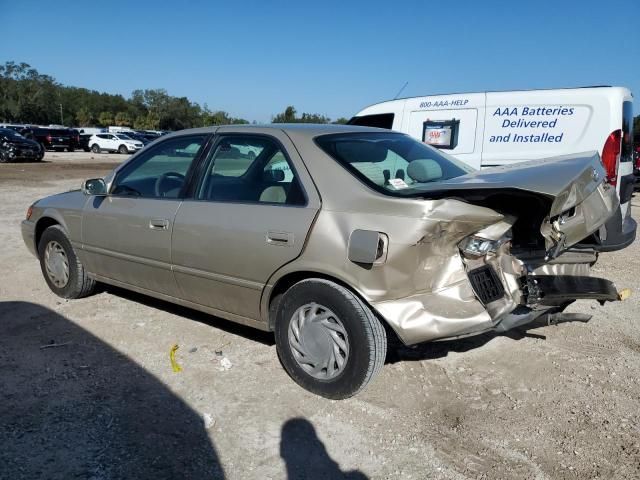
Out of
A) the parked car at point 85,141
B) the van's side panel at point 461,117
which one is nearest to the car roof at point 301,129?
the van's side panel at point 461,117

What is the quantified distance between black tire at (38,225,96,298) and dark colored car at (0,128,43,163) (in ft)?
73.4

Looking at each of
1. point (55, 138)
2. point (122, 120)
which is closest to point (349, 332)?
point (55, 138)

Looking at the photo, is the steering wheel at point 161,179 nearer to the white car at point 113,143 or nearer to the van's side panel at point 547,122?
the van's side panel at point 547,122

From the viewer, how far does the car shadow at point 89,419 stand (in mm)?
2535

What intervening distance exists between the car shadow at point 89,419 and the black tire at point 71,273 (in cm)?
81

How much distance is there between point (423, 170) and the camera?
364 centimetres

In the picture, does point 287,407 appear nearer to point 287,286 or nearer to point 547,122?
point 287,286

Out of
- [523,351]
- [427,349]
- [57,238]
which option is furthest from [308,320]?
[57,238]

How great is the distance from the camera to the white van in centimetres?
657

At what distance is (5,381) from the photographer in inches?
131

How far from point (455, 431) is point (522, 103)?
5719 mm

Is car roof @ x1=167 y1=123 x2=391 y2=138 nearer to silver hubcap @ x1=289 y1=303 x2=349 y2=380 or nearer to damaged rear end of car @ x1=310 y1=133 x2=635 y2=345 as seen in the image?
damaged rear end of car @ x1=310 y1=133 x2=635 y2=345

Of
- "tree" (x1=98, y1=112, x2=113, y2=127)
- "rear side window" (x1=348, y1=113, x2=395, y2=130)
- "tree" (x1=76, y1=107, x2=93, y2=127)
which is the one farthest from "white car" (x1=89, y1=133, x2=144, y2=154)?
"tree" (x1=76, y1=107, x2=93, y2=127)

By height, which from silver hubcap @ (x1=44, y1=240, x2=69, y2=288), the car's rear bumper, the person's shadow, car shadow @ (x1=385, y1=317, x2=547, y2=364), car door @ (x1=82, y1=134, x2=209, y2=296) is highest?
car door @ (x1=82, y1=134, x2=209, y2=296)
